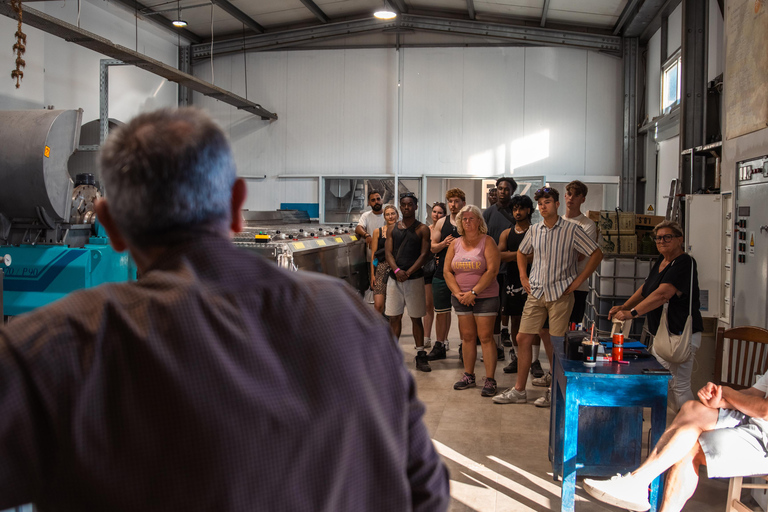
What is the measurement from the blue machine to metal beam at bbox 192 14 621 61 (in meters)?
7.77

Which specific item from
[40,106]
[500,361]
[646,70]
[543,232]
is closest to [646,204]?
[646,70]

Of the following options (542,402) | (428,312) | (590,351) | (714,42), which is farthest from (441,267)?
(714,42)

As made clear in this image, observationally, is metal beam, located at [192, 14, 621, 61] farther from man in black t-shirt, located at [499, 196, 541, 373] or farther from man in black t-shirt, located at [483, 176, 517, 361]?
man in black t-shirt, located at [499, 196, 541, 373]

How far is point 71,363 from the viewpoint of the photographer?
781 millimetres

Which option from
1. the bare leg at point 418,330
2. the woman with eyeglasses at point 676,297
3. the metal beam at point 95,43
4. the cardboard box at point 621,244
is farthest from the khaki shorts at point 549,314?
the metal beam at point 95,43

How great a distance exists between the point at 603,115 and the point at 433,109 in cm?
312

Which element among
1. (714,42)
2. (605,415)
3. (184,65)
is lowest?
(605,415)

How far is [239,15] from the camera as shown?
1117cm

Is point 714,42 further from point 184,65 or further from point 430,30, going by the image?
point 184,65

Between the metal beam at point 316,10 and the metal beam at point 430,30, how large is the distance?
147mm

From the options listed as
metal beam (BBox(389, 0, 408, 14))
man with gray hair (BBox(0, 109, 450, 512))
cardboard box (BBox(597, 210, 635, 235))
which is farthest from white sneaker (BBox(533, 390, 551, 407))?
metal beam (BBox(389, 0, 408, 14))

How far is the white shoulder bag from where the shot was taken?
12.9ft

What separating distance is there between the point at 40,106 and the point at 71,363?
902cm

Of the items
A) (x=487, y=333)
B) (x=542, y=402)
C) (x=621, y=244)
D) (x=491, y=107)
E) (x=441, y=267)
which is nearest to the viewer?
(x=542, y=402)
